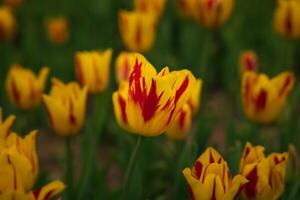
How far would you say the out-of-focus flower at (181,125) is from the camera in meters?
1.74

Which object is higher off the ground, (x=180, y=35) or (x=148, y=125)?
(x=148, y=125)

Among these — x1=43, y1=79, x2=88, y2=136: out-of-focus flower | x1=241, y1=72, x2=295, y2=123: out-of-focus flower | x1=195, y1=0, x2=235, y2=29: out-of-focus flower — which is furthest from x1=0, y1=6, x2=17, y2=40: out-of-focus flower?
x1=241, y1=72, x2=295, y2=123: out-of-focus flower

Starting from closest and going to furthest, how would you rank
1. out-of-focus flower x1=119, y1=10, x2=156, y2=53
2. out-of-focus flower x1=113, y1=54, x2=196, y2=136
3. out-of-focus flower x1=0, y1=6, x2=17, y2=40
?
out-of-focus flower x1=113, y1=54, x2=196, y2=136 < out-of-focus flower x1=119, y1=10, x2=156, y2=53 < out-of-focus flower x1=0, y1=6, x2=17, y2=40

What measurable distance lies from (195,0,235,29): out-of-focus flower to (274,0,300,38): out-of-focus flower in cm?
20

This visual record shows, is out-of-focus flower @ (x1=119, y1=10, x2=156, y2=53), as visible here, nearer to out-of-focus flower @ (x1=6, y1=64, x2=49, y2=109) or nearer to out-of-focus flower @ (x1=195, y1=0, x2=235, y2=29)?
out-of-focus flower @ (x1=195, y1=0, x2=235, y2=29)

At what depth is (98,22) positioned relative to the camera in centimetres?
311

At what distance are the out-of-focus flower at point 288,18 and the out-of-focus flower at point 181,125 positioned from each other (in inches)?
25.5

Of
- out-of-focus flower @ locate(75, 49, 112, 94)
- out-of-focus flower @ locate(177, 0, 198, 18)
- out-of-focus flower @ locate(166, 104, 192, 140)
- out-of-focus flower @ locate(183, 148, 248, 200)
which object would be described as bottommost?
out-of-focus flower @ locate(166, 104, 192, 140)

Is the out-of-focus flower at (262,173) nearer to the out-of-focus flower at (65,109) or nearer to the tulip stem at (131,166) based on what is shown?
the tulip stem at (131,166)

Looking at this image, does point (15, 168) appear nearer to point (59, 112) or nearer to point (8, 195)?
point (8, 195)

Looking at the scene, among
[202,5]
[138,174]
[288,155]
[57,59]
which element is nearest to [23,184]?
[138,174]

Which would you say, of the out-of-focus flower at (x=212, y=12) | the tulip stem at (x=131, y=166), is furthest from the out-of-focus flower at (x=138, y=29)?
the tulip stem at (x=131, y=166)

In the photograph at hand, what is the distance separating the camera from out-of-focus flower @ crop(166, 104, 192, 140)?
68.4 inches

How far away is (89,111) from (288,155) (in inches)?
62.8
